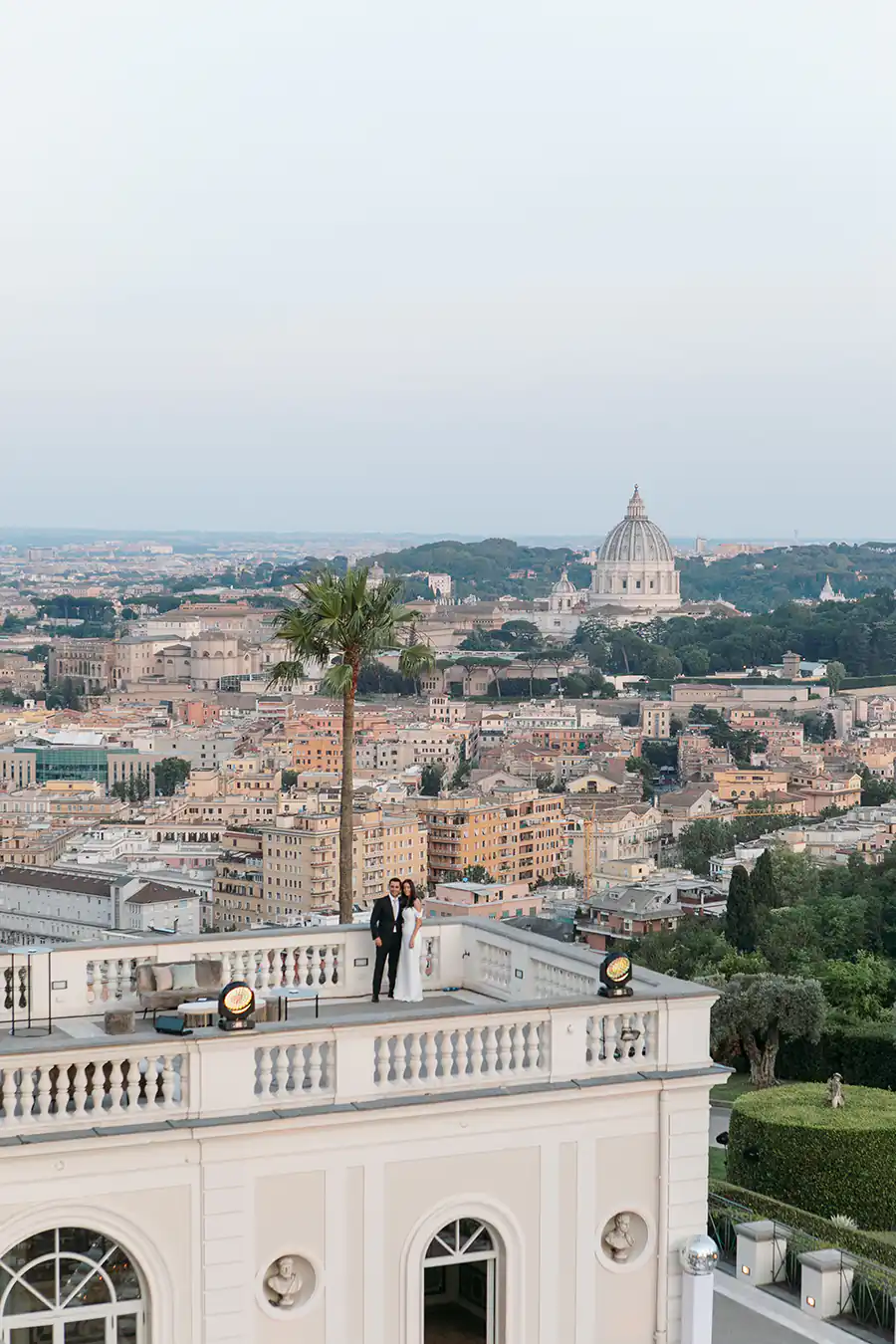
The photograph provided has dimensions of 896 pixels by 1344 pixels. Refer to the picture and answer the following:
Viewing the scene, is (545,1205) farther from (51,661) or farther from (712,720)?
(51,661)

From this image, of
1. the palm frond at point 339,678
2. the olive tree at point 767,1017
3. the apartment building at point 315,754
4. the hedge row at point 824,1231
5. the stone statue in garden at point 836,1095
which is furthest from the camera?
the apartment building at point 315,754

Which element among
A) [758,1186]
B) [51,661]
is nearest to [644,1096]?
[758,1186]

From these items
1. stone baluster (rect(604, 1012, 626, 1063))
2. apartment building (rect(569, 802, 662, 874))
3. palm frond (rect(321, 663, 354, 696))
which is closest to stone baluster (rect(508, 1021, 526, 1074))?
stone baluster (rect(604, 1012, 626, 1063))

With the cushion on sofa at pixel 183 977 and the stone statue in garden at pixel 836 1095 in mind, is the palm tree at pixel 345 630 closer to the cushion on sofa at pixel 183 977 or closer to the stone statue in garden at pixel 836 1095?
the cushion on sofa at pixel 183 977

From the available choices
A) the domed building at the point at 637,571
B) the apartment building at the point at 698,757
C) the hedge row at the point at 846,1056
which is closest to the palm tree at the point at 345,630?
the hedge row at the point at 846,1056

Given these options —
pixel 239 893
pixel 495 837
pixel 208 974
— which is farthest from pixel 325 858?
pixel 208 974
